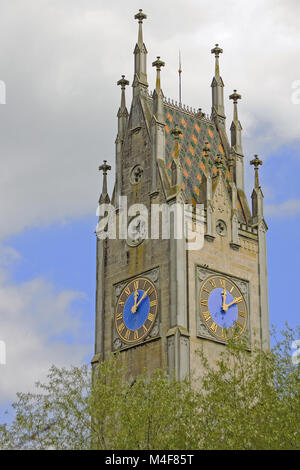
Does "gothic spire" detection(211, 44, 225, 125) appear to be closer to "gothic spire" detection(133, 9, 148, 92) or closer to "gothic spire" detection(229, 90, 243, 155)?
"gothic spire" detection(229, 90, 243, 155)

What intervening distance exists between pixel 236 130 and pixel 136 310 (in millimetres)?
14654

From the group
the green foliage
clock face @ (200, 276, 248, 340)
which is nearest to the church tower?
clock face @ (200, 276, 248, 340)

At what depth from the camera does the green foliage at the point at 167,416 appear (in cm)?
5516

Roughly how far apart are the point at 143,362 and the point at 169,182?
10.4 meters

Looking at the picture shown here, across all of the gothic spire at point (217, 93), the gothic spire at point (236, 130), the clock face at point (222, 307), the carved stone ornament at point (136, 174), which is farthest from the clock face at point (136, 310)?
the gothic spire at point (217, 93)

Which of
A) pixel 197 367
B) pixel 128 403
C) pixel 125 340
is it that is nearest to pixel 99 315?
pixel 125 340

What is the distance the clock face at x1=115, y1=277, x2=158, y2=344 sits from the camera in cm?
7812

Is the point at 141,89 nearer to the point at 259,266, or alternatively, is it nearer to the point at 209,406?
the point at 259,266

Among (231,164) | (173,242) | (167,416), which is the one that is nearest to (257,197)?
(231,164)

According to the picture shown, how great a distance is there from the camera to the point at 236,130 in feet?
287

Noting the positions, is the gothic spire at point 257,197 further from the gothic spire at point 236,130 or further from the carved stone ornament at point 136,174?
the carved stone ornament at point 136,174

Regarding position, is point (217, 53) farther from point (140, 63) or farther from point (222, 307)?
point (222, 307)

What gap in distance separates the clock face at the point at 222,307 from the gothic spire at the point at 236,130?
10.3 m
